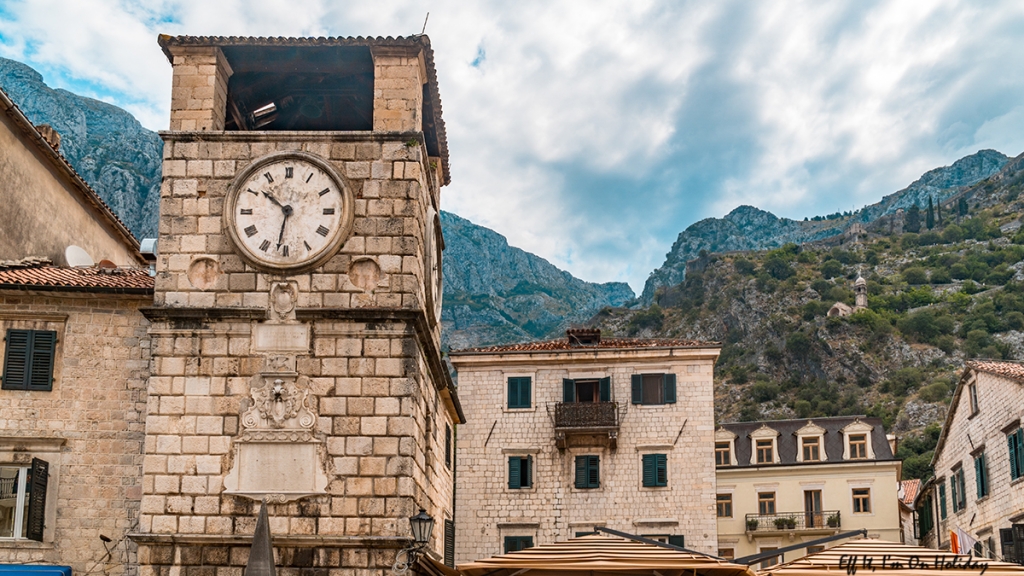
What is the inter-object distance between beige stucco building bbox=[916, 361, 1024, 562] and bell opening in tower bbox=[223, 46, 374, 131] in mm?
18468

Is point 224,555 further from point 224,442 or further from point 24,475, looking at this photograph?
point 24,475

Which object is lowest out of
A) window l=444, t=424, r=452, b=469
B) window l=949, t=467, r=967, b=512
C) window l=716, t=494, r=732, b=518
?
window l=716, t=494, r=732, b=518

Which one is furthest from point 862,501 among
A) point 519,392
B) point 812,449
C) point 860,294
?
point 860,294

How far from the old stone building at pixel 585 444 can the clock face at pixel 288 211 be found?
2054 centimetres

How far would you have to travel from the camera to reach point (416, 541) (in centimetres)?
1391

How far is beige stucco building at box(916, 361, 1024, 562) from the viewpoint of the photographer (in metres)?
27.4

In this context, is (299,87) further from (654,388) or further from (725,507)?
(725,507)

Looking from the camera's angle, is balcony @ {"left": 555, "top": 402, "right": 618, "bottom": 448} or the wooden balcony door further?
the wooden balcony door

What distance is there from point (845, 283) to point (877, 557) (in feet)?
363

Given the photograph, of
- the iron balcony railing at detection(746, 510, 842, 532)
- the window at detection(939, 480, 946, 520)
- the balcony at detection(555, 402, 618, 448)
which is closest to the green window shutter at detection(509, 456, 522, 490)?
the balcony at detection(555, 402, 618, 448)

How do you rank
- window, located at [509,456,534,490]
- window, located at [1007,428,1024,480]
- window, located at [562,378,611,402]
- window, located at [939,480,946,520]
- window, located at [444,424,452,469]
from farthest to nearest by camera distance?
1. window, located at [939,480,946,520]
2. window, located at [562,378,611,402]
3. window, located at [509,456,534,490]
4. window, located at [1007,428,1024,480]
5. window, located at [444,424,452,469]

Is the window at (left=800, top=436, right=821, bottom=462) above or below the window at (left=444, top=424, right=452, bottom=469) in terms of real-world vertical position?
above

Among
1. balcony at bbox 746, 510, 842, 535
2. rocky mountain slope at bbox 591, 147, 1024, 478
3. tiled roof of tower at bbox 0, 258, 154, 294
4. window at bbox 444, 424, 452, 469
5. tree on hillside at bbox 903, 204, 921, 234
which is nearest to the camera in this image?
tiled roof of tower at bbox 0, 258, 154, 294

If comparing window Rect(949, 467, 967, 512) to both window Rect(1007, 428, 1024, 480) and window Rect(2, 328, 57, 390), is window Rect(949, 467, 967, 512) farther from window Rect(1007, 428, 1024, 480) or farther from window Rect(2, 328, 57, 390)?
window Rect(2, 328, 57, 390)
